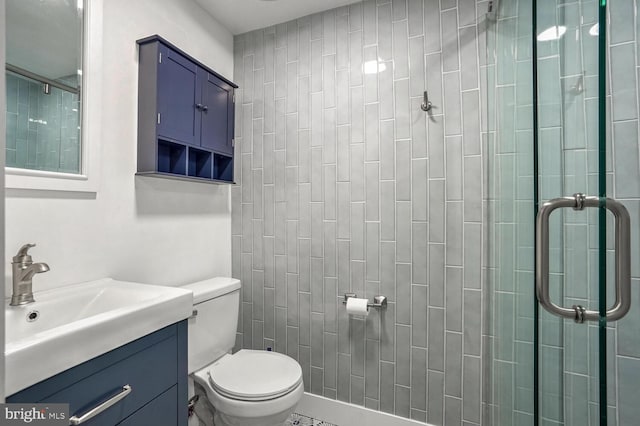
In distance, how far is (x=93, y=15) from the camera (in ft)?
4.35

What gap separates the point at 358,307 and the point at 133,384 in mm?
1049

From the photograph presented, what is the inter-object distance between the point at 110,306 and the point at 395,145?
149 centimetres

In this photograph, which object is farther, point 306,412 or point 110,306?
point 306,412

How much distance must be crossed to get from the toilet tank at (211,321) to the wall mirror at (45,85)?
30.6 inches

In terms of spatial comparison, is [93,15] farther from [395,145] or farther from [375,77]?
[395,145]

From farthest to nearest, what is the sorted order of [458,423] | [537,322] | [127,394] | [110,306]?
[458,423] < [110,306] < [127,394] < [537,322]

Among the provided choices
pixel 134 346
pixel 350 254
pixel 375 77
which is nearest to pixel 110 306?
pixel 134 346

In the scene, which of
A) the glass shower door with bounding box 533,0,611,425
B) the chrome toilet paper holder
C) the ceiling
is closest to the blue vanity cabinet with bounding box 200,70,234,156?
the ceiling

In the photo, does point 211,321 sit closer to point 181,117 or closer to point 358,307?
point 358,307

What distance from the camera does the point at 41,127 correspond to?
118cm

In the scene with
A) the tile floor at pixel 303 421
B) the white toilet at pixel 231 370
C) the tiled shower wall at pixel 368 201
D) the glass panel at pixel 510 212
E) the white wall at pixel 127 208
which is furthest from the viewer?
the tile floor at pixel 303 421

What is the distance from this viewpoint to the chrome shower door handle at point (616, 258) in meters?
0.59

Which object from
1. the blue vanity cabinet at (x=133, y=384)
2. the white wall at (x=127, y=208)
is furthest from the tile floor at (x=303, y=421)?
→ the white wall at (x=127, y=208)

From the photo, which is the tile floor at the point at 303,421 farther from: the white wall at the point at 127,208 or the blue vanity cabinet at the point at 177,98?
the blue vanity cabinet at the point at 177,98
